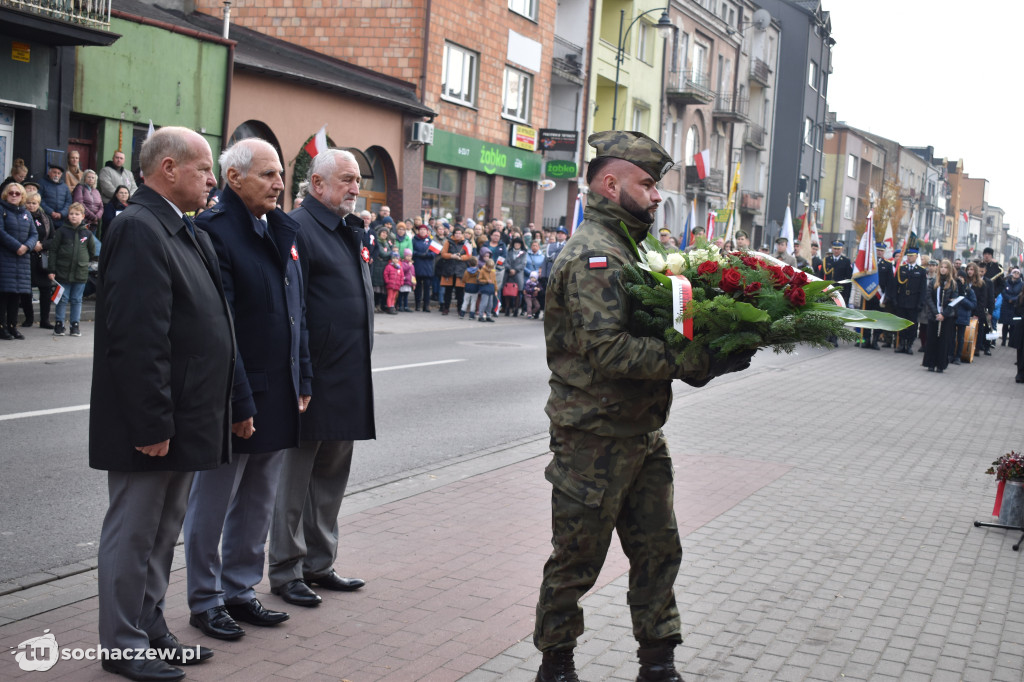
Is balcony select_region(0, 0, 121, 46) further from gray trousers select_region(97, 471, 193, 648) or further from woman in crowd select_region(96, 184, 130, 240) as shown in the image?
gray trousers select_region(97, 471, 193, 648)

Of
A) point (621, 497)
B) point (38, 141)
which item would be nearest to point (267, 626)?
point (621, 497)

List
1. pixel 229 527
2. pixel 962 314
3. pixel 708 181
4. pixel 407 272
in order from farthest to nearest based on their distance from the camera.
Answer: pixel 708 181 → pixel 407 272 → pixel 962 314 → pixel 229 527

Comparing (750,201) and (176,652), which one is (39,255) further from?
(750,201)

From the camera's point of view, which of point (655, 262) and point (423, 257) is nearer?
point (655, 262)

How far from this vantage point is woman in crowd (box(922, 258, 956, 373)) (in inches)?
774

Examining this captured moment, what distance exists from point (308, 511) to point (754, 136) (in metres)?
57.0

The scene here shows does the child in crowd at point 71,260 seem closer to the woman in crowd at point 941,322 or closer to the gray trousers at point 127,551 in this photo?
the gray trousers at point 127,551

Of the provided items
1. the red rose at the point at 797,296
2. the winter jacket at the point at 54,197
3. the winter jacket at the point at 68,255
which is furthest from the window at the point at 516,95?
the red rose at the point at 797,296

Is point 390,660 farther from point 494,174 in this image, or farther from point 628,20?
point 628,20

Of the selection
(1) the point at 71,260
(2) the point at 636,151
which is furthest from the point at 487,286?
(2) the point at 636,151

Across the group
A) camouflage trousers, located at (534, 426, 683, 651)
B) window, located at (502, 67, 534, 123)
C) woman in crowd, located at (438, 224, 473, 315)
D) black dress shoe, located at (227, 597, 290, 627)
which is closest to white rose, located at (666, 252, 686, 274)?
camouflage trousers, located at (534, 426, 683, 651)

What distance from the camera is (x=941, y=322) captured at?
19.5 metres

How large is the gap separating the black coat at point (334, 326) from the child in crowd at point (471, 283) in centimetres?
1812

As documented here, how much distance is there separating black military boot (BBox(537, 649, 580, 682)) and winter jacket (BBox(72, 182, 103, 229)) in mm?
14222
